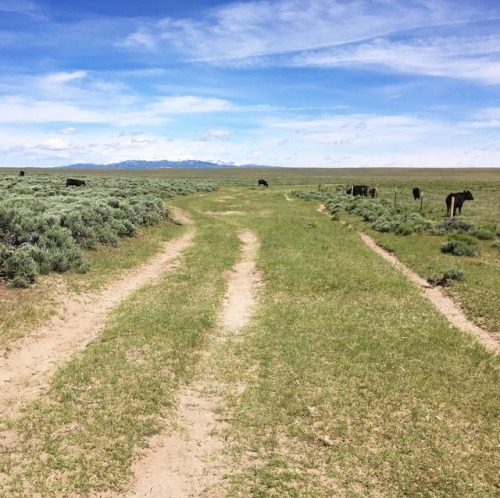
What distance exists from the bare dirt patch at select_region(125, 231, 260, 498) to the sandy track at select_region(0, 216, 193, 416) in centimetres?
255

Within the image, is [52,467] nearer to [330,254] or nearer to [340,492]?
[340,492]

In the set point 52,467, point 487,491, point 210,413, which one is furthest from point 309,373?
point 52,467

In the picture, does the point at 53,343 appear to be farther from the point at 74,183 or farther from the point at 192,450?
the point at 74,183

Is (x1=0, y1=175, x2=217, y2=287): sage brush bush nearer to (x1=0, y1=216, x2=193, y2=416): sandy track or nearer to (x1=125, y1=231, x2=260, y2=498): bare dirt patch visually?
(x1=0, y1=216, x2=193, y2=416): sandy track

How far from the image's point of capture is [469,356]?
946 cm

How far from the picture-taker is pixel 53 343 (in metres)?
9.64

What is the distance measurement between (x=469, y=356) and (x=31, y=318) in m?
9.82

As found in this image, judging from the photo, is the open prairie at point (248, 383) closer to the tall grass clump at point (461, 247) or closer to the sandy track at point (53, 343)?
the sandy track at point (53, 343)

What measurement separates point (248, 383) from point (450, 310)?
7255mm

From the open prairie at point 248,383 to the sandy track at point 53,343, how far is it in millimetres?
40

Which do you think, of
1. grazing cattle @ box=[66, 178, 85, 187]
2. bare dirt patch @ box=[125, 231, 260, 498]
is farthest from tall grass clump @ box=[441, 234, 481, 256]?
grazing cattle @ box=[66, 178, 85, 187]

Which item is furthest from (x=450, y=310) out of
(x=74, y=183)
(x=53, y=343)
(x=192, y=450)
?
(x=74, y=183)

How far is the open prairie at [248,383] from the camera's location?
5.83 meters

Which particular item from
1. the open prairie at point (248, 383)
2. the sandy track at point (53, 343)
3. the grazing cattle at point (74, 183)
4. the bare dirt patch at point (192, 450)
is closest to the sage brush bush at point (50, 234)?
the open prairie at point (248, 383)
